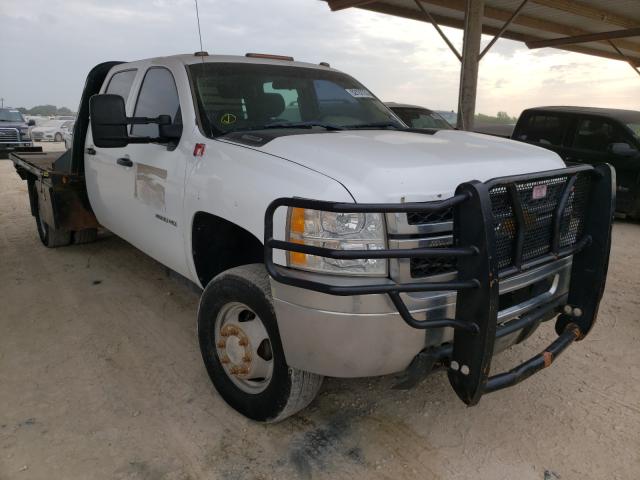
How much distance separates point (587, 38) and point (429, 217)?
13.2 m

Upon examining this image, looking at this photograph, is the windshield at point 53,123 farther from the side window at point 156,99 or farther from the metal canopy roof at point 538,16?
the side window at point 156,99

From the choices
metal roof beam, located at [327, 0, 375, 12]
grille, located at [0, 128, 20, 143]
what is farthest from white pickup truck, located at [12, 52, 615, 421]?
grille, located at [0, 128, 20, 143]

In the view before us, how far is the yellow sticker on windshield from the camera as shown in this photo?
317cm

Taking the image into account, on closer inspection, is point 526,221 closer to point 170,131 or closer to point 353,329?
point 353,329

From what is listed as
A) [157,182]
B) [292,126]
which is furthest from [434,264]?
[157,182]

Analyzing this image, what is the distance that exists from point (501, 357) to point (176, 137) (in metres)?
2.62

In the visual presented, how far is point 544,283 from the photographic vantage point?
2.59 metres

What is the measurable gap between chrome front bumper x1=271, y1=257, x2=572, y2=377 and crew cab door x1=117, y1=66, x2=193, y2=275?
1249mm

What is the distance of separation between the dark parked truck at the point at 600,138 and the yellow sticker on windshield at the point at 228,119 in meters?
6.22

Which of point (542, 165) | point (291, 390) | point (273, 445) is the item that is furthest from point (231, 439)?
point (542, 165)

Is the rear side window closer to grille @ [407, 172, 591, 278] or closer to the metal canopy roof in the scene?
the metal canopy roof

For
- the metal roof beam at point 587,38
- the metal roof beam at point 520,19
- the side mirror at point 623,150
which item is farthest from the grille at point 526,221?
the metal roof beam at point 587,38

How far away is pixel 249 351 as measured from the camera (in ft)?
8.70

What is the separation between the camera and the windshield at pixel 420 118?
9.80 meters
